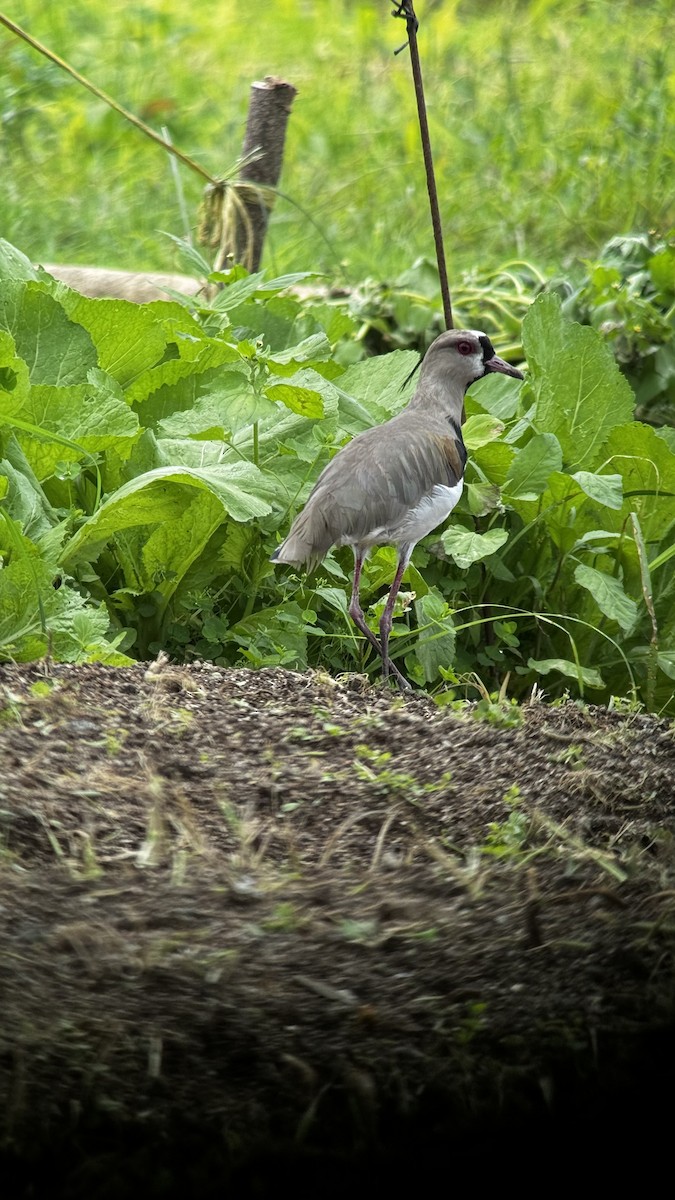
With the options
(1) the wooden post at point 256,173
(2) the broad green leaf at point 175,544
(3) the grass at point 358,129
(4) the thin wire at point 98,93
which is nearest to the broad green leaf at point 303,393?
(2) the broad green leaf at point 175,544

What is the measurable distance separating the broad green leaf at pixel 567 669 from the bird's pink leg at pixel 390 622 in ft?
1.27

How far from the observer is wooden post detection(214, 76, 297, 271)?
420 cm

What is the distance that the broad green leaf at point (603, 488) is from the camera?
2.99 metres

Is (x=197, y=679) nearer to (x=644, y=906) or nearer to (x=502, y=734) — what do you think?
(x=502, y=734)

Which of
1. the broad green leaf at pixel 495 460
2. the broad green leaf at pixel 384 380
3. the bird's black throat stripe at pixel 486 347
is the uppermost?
the bird's black throat stripe at pixel 486 347

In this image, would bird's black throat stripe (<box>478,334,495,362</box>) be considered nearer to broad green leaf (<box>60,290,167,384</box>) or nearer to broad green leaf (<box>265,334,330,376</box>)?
broad green leaf (<box>265,334,330,376</box>)

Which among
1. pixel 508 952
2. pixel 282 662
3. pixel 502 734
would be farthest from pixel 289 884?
pixel 282 662

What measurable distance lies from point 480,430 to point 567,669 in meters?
0.63

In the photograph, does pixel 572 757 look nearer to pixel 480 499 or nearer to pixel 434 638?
pixel 434 638

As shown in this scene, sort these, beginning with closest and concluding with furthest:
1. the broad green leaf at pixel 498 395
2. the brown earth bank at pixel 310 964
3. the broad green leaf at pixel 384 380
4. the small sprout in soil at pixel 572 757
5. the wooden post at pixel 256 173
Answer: the brown earth bank at pixel 310 964 → the small sprout in soil at pixel 572 757 → the broad green leaf at pixel 384 380 → the broad green leaf at pixel 498 395 → the wooden post at pixel 256 173

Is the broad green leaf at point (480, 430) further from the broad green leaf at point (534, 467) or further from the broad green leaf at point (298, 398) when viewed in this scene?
the broad green leaf at point (298, 398)

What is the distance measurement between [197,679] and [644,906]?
91 centimetres

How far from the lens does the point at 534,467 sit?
3.24 metres

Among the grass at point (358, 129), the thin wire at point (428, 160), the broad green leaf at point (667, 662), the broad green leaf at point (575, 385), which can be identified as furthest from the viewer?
the grass at point (358, 129)
